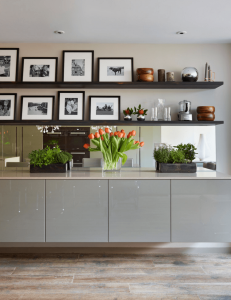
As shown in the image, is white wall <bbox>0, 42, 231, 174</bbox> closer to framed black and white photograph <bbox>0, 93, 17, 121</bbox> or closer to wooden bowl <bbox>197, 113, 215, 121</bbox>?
framed black and white photograph <bbox>0, 93, 17, 121</bbox>

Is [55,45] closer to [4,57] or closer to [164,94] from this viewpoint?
[4,57]

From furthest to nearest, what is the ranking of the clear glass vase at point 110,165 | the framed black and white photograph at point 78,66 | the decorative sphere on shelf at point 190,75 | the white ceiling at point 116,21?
the framed black and white photograph at point 78,66 < the decorative sphere on shelf at point 190,75 < the clear glass vase at point 110,165 < the white ceiling at point 116,21

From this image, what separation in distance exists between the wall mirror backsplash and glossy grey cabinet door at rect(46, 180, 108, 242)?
37.4 inches

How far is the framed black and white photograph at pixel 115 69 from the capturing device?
11.6 feet

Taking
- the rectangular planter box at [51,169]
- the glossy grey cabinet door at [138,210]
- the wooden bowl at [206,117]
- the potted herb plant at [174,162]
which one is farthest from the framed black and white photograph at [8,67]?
the wooden bowl at [206,117]

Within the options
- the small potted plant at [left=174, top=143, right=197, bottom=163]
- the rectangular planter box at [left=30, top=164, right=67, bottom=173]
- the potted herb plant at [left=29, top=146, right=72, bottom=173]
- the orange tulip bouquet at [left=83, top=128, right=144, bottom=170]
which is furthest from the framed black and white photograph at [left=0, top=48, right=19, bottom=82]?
the small potted plant at [left=174, top=143, right=197, bottom=163]

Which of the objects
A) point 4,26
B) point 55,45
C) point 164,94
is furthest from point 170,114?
point 4,26

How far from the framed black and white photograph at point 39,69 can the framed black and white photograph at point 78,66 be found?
14 centimetres

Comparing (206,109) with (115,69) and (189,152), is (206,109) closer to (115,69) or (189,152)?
(189,152)

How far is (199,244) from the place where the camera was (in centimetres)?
317

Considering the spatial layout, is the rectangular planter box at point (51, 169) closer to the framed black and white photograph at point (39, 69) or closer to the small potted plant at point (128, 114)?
the small potted plant at point (128, 114)

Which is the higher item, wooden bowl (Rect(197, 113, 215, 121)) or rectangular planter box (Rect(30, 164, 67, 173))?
wooden bowl (Rect(197, 113, 215, 121))

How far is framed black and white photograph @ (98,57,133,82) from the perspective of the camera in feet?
11.6

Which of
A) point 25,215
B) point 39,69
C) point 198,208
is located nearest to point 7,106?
point 39,69
